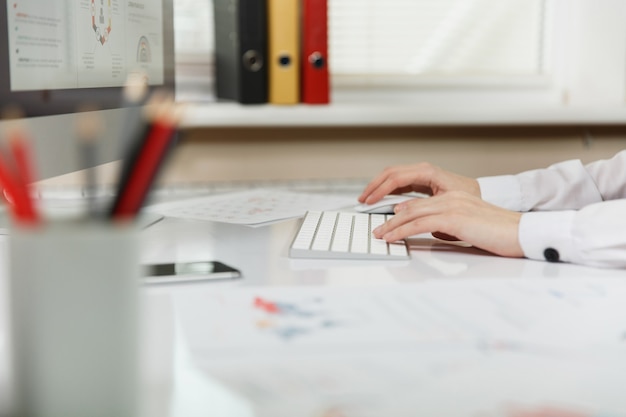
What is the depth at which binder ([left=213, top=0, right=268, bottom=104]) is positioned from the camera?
1575 millimetres

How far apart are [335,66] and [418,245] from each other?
1103mm

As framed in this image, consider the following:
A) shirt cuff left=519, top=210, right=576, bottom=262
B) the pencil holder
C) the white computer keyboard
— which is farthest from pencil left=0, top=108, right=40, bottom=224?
shirt cuff left=519, top=210, right=576, bottom=262

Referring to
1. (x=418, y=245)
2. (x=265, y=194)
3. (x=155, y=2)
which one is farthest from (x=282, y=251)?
(x=155, y=2)

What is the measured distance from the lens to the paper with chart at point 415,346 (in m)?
0.45

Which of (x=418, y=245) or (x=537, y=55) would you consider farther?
(x=537, y=55)

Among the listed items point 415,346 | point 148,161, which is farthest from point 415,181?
point 148,161

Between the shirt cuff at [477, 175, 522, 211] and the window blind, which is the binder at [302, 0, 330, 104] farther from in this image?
the shirt cuff at [477, 175, 522, 211]

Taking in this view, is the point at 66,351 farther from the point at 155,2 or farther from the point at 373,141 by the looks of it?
the point at 373,141

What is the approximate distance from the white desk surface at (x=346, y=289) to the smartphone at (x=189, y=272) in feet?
0.04

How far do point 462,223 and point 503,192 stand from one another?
365 millimetres

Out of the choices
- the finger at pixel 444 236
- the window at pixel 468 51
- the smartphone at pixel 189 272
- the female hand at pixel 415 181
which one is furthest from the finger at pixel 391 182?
the window at pixel 468 51

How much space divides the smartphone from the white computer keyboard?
11 centimetres

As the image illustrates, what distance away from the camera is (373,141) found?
1.80 metres

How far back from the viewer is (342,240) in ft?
2.93
